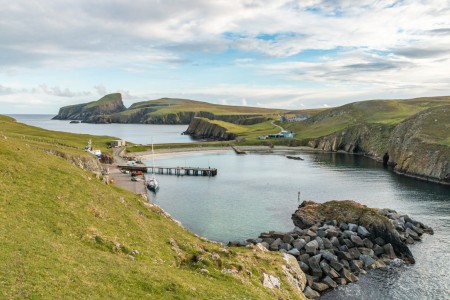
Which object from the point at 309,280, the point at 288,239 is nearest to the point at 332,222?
the point at 288,239

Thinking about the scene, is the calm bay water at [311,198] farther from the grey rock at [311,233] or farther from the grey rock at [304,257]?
the grey rock at [311,233]

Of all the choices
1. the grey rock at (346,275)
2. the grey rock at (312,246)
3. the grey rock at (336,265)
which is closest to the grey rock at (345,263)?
the grey rock at (346,275)

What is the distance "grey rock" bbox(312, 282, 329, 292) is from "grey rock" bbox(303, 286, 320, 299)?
1.27 m

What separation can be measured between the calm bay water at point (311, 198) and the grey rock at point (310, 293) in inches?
60.5

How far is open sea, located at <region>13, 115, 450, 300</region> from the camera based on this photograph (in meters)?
46.5

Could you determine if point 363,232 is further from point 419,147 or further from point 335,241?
point 419,147

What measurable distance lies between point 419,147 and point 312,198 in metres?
65.6

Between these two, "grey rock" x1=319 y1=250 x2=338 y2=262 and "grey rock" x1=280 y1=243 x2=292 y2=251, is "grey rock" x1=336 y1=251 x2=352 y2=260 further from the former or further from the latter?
"grey rock" x1=280 y1=243 x2=292 y2=251

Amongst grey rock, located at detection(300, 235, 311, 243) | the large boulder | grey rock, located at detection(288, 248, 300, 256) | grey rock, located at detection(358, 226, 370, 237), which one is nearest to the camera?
grey rock, located at detection(288, 248, 300, 256)

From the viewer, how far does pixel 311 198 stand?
293 feet

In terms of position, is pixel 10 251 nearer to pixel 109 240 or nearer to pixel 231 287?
pixel 109 240

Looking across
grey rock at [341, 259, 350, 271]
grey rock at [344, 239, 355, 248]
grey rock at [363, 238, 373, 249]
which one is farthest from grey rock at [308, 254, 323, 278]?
grey rock at [363, 238, 373, 249]

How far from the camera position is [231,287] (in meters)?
27.6

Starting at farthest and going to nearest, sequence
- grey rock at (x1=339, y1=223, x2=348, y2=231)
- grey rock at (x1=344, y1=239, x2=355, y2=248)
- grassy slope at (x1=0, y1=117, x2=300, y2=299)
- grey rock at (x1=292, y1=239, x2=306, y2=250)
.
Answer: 1. grey rock at (x1=339, y1=223, x2=348, y2=231)
2. grey rock at (x1=344, y1=239, x2=355, y2=248)
3. grey rock at (x1=292, y1=239, x2=306, y2=250)
4. grassy slope at (x1=0, y1=117, x2=300, y2=299)
